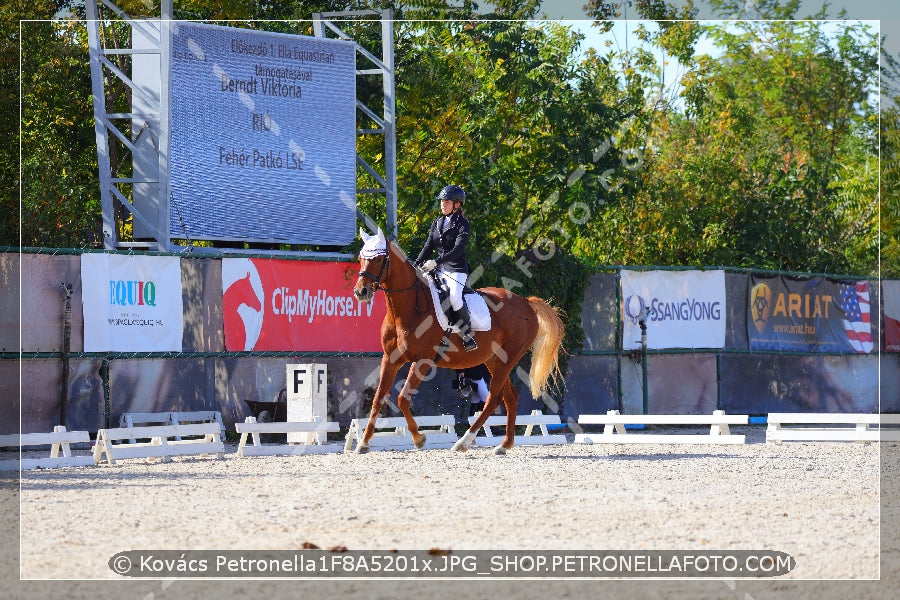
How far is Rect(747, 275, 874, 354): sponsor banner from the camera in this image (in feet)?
79.7

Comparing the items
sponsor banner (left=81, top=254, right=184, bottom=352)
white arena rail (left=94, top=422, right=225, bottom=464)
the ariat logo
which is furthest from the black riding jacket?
the ariat logo

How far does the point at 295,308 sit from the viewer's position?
60.6ft

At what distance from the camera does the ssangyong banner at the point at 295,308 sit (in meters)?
18.0

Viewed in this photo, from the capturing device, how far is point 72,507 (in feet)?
33.8

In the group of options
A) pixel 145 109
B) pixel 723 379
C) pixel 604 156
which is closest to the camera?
pixel 145 109

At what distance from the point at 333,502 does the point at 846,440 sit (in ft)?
32.4

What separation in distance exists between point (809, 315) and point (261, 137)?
1177cm

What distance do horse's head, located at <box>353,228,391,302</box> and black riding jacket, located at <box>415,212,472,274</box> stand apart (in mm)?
668

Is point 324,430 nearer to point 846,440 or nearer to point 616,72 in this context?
point 846,440

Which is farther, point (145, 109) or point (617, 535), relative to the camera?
point (145, 109)

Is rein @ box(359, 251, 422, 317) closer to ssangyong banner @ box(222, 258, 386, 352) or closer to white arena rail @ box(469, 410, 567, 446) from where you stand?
white arena rail @ box(469, 410, 567, 446)

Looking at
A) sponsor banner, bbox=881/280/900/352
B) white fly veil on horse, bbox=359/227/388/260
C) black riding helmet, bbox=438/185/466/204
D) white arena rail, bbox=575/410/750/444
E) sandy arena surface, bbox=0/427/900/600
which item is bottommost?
white arena rail, bbox=575/410/750/444

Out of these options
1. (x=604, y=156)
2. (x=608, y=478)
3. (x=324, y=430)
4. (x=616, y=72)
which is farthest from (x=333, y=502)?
(x=616, y=72)

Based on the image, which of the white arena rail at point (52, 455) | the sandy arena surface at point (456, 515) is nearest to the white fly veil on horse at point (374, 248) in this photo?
the sandy arena surface at point (456, 515)
